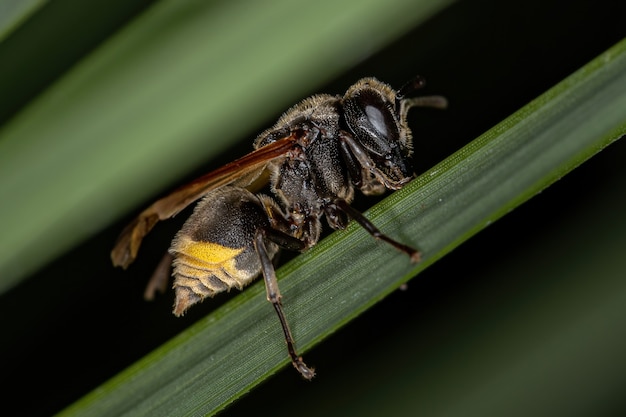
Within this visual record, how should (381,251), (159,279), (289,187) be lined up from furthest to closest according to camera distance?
(159,279) < (289,187) < (381,251)

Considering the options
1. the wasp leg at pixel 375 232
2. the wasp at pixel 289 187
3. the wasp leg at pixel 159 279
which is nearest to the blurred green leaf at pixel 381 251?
the wasp leg at pixel 375 232

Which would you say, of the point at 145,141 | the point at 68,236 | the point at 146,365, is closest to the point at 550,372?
the point at 146,365

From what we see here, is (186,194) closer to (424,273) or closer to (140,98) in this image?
(140,98)

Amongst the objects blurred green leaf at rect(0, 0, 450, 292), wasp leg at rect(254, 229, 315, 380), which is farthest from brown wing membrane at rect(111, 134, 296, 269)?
wasp leg at rect(254, 229, 315, 380)

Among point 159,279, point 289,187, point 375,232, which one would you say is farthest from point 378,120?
point 159,279

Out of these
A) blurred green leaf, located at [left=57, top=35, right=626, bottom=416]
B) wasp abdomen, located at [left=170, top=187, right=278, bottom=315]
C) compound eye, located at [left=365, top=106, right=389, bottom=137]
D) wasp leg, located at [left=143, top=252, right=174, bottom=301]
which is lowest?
blurred green leaf, located at [left=57, top=35, right=626, bottom=416]

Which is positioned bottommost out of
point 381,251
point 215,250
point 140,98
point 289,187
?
point 381,251

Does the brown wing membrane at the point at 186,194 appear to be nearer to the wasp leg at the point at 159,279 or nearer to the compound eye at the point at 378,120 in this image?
the compound eye at the point at 378,120

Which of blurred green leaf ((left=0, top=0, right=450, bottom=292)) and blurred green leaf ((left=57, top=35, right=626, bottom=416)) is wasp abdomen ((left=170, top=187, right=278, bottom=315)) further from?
blurred green leaf ((left=57, top=35, right=626, bottom=416))
